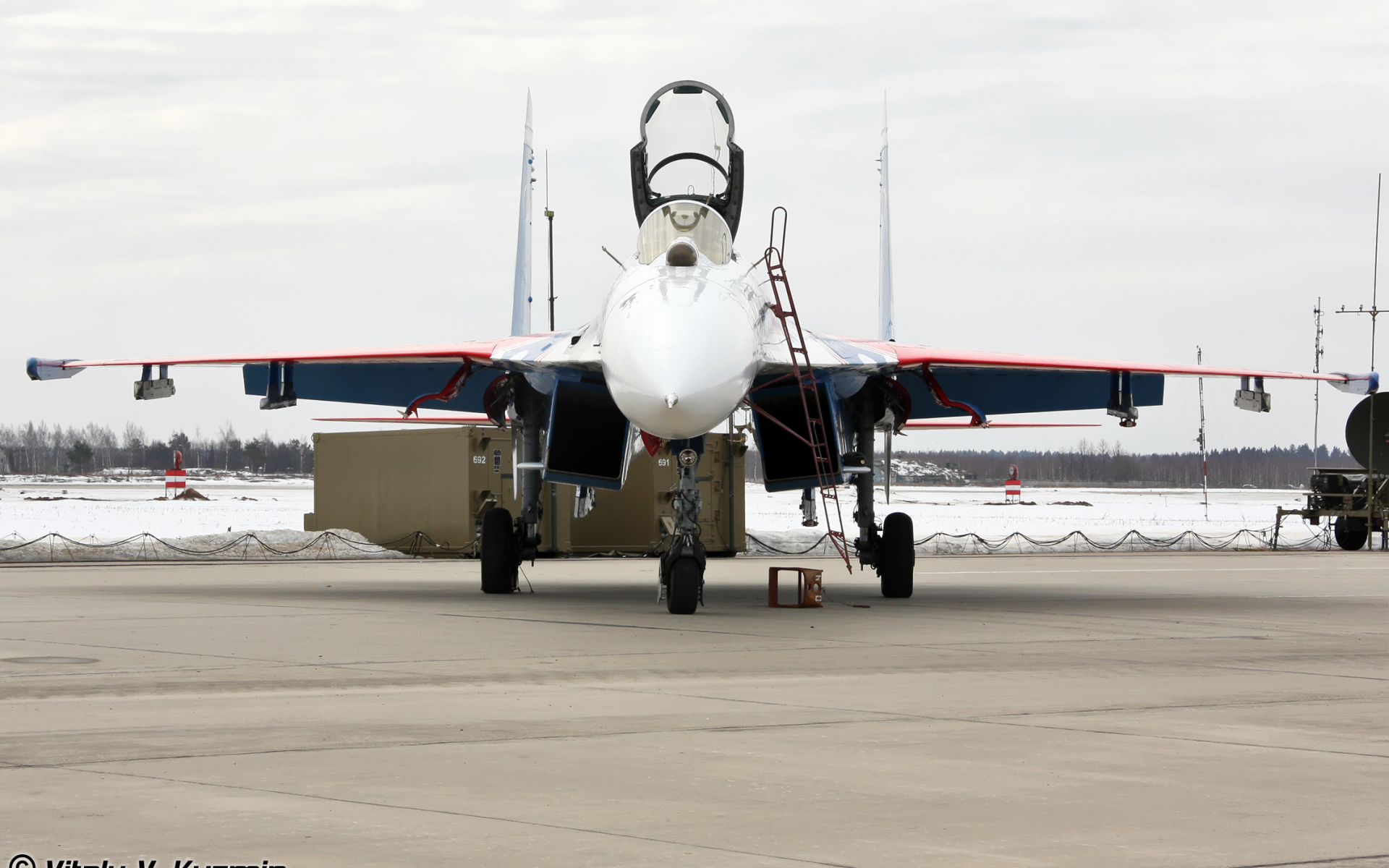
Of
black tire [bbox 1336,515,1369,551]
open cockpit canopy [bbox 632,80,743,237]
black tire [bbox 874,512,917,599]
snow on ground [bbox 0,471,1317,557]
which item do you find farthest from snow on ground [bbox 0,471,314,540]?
black tire [bbox 1336,515,1369,551]

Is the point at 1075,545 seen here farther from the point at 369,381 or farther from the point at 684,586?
the point at 684,586

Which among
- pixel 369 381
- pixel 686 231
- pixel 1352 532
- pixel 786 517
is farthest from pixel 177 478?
pixel 686 231

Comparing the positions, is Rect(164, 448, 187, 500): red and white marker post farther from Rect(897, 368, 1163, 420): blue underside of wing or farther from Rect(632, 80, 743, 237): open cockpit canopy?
Rect(632, 80, 743, 237): open cockpit canopy

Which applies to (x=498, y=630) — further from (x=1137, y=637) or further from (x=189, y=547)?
(x=189, y=547)

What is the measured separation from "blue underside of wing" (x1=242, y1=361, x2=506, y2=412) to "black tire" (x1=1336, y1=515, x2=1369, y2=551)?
65.8ft

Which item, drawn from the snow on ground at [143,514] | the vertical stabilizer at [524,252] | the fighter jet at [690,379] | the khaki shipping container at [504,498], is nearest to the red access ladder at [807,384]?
the fighter jet at [690,379]

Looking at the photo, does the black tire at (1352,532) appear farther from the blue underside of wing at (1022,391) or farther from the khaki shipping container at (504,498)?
the blue underside of wing at (1022,391)

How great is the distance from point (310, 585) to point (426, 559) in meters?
7.93

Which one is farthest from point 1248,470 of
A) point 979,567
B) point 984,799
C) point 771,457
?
point 984,799

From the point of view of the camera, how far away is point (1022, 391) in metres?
16.8

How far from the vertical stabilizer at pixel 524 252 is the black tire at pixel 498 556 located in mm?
3581

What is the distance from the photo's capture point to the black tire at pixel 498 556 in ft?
49.9

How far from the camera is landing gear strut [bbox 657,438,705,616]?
12234mm

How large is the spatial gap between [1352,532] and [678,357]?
2345 centimetres
